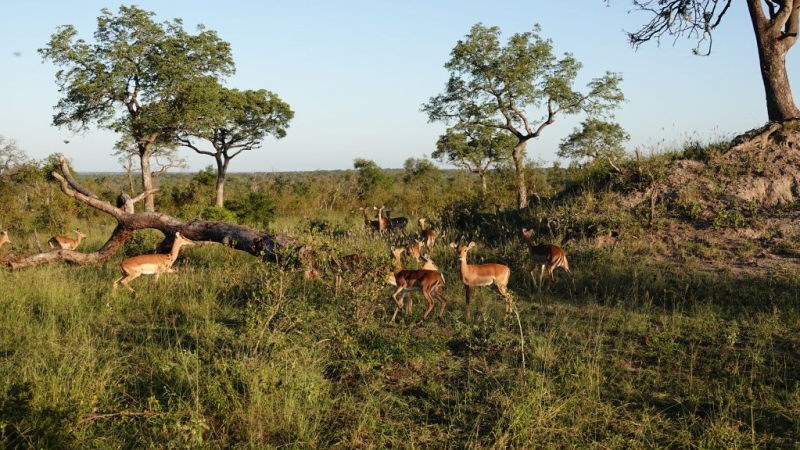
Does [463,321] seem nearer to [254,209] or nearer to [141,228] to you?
[141,228]

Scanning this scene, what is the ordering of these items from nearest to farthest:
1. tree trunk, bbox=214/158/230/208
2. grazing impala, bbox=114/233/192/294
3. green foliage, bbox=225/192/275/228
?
grazing impala, bbox=114/233/192/294, green foliage, bbox=225/192/275/228, tree trunk, bbox=214/158/230/208

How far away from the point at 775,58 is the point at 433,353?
12.4 metres

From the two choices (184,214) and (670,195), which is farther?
(184,214)

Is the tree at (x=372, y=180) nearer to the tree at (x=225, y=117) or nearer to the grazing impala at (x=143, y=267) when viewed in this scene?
the tree at (x=225, y=117)

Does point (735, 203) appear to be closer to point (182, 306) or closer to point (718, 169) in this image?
point (718, 169)

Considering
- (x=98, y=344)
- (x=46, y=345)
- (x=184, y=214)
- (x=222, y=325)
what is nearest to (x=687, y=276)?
(x=222, y=325)


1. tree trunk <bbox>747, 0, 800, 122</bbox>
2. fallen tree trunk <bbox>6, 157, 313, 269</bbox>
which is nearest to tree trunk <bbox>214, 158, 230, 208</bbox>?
fallen tree trunk <bbox>6, 157, 313, 269</bbox>

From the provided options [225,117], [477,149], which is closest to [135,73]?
[225,117]

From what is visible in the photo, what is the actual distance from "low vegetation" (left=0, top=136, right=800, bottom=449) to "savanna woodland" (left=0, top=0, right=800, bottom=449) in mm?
32

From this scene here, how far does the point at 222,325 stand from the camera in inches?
272

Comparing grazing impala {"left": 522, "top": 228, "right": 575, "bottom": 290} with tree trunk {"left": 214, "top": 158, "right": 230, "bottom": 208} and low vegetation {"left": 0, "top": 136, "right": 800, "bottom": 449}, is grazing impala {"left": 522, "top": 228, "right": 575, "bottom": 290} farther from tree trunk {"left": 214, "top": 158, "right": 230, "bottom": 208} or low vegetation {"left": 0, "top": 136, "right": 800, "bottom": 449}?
tree trunk {"left": 214, "top": 158, "right": 230, "bottom": 208}

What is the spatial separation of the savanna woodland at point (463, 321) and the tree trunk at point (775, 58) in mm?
47

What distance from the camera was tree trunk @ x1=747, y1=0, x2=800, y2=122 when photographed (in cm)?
1312

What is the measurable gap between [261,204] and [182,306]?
11.9 meters
